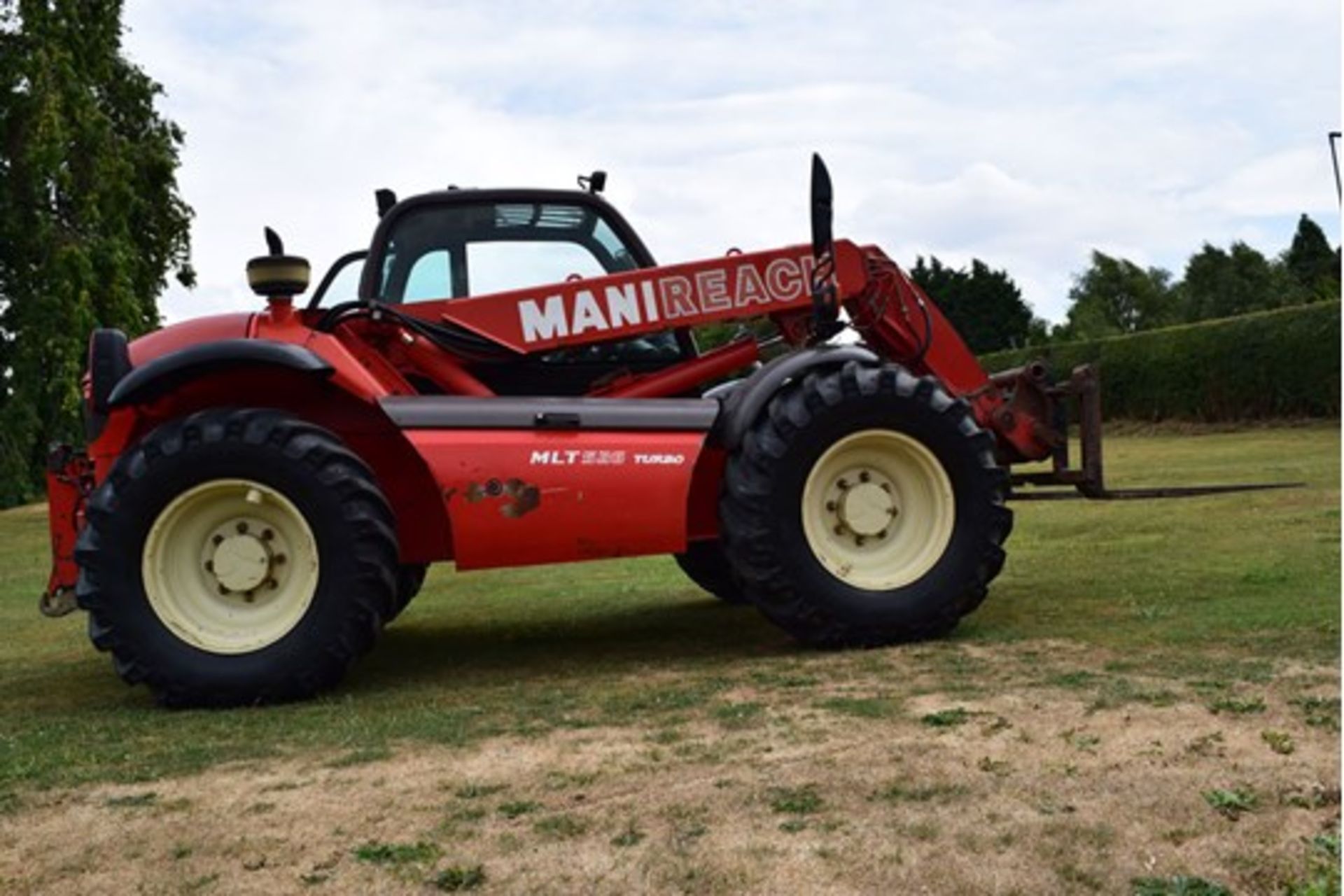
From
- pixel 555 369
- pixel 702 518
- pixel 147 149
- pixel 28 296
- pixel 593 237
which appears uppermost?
pixel 147 149

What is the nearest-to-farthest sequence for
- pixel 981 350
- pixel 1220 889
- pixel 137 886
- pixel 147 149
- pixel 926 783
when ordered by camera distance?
pixel 1220 889
pixel 137 886
pixel 926 783
pixel 147 149
pixel 981 350

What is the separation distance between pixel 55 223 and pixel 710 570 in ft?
63.9

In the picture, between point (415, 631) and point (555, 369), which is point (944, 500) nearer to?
point (555, 369)

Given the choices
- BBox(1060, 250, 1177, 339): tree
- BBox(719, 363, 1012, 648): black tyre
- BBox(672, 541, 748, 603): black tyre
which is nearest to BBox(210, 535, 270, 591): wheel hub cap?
BBox(719, 363, 1012, 648): black tyre

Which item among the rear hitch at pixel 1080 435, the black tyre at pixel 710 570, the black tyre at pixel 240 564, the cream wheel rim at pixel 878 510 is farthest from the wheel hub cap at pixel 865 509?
the black tyre at pixel 240 564

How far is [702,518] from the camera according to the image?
6809 millimetres

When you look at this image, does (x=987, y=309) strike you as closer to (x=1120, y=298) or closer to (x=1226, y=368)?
(x=1120, y=298)

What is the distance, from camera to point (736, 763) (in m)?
4.32

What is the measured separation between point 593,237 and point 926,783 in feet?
13.4

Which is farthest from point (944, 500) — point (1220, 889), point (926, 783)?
point (1220, 889)

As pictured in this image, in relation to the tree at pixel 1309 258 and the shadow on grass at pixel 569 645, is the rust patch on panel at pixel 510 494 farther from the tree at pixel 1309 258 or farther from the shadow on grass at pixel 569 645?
the tree at pixel 1309 258

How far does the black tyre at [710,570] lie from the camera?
8.49 m

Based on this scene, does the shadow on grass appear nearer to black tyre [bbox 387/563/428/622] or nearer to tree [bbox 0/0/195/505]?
black tyre [bbox 387/563/428/622]

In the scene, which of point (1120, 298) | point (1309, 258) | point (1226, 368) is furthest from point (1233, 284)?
point (1226, 368)
